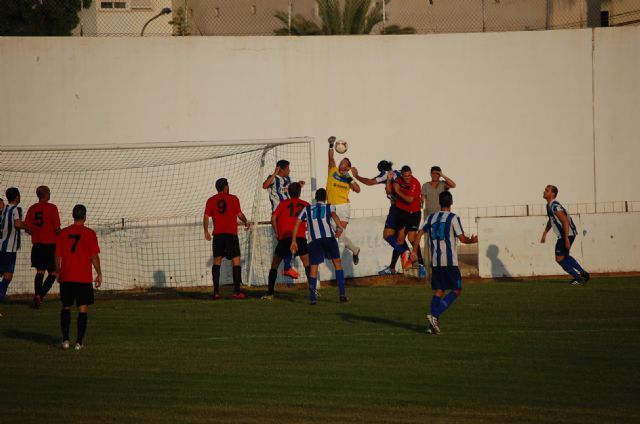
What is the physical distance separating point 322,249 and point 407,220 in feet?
12.7

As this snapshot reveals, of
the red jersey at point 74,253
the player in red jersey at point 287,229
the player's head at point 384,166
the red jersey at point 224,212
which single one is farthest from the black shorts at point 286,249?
the red jersey at point 74,253

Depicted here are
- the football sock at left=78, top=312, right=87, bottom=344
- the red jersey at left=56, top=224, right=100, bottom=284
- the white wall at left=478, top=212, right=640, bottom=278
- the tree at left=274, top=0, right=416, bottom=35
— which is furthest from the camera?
the tree at left=274, top=0, right=416, bottom=35

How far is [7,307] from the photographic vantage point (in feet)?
64.0

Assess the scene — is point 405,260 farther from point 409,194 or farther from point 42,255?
point 42,255

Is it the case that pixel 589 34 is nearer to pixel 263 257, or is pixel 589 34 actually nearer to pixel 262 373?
pixel 263 257

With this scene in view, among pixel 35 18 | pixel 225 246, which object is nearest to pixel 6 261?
pixel 225 246

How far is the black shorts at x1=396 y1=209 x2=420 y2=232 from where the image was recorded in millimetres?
21828

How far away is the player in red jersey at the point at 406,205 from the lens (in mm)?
21609

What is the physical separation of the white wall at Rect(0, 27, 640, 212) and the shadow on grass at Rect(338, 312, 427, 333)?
13.6 m

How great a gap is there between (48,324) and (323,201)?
518cm

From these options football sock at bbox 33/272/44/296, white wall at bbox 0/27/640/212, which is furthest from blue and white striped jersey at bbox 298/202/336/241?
white wall at bbox 0/27/640/212

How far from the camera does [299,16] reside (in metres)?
39.8

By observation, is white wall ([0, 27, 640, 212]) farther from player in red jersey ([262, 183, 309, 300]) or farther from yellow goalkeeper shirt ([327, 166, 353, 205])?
player in red jersey ([262, 183, 309, 300])

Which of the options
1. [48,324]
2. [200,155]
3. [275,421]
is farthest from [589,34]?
[275,421]
